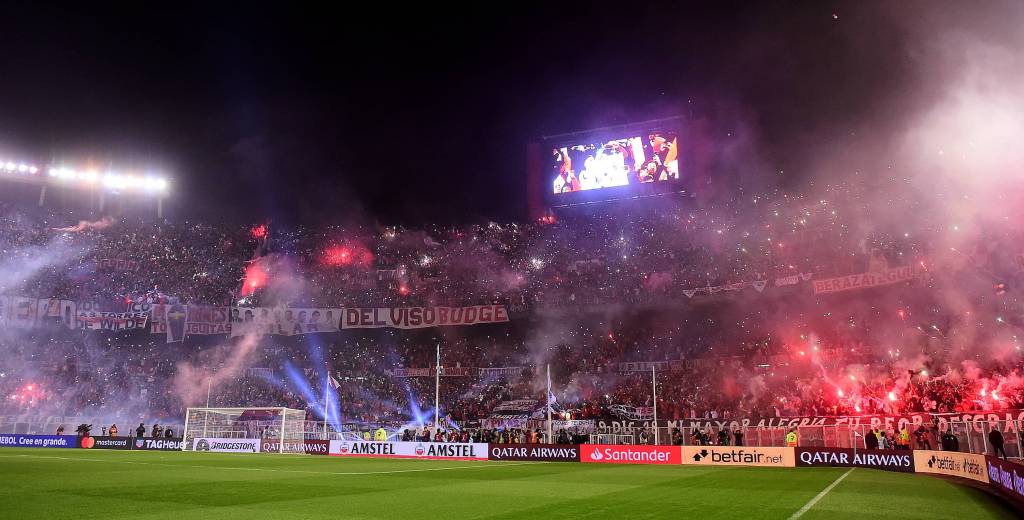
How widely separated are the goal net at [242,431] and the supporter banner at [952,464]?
28.1m

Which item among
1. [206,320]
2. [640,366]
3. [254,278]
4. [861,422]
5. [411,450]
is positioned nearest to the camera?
[861,422]

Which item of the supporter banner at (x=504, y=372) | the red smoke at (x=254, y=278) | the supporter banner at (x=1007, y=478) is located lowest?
the supporter banner at (x=1007, y=478)

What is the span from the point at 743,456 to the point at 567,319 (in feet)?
69.6

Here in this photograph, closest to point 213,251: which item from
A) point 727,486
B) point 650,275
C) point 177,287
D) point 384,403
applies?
point 177,287

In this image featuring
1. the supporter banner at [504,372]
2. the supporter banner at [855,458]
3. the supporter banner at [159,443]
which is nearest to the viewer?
the supporter banner at [855,458]

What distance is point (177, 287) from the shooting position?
4422 cm

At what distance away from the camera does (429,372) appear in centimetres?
4328

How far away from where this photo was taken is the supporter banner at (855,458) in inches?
887

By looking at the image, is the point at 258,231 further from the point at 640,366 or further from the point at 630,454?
the point at 630,454

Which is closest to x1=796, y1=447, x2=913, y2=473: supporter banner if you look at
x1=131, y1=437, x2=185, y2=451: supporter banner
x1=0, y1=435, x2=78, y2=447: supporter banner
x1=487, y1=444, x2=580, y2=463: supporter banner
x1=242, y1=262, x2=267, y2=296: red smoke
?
x1=487, y1=444, x2=580, y2=463: supporter banner

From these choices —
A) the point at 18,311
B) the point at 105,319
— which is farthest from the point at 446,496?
the point at 18,311

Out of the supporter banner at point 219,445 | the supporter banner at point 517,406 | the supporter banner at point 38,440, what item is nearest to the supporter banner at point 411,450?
the supporter banner at point 219,445

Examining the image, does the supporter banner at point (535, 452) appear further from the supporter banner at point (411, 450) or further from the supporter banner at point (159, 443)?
the supporter banner at point (159, 443)

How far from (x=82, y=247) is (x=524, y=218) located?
34.6m
